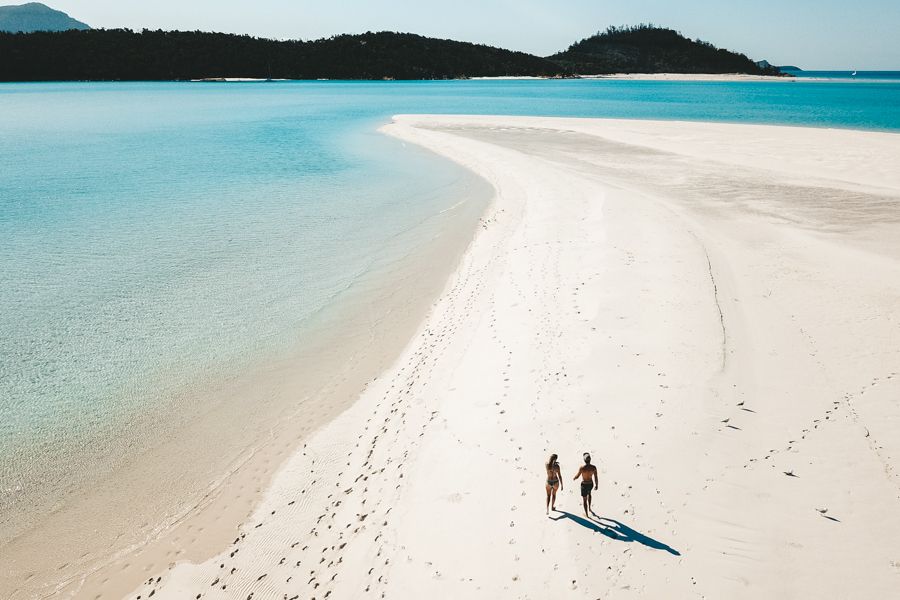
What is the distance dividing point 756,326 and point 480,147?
32075mm

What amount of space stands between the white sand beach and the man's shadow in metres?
0.03

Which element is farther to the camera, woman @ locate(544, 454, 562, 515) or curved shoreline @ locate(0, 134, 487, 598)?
curved shoreline @ locate(0, 134, 487, 598)

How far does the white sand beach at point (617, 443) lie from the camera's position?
6.53 metres

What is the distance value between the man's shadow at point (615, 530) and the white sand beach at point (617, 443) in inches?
1.1

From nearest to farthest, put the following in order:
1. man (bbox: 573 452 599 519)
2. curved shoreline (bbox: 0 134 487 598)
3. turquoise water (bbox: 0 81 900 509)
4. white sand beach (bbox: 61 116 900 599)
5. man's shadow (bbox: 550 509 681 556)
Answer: white sand beach (bbox: 61 116 900 599), man's shadow (bbox: 550 509 681 556), man (bbox: 573 452 599 519), curved shoreline (bbox: 0 134 487 598), turquoise water (bbox: 0 81 900 509)

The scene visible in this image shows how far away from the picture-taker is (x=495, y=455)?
332 inches

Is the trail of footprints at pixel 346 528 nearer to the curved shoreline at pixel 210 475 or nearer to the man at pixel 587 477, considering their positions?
the curved shoreline at pixel 210 475

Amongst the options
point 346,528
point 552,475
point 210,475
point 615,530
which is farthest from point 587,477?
point 210,475

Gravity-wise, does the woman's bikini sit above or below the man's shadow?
above

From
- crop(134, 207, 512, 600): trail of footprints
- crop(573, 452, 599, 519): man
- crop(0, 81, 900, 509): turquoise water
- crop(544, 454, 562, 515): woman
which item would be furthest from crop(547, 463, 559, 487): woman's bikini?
crop(0, 81, 900, 509): turquoise water

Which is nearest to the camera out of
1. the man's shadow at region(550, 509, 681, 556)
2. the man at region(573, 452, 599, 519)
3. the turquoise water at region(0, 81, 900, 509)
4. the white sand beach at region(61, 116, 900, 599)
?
the white sand beach at region(61, 116, 900, 599)

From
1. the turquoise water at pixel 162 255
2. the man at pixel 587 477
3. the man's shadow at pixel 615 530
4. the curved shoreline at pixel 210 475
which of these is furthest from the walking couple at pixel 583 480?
the turquoise water at pixel 162 255

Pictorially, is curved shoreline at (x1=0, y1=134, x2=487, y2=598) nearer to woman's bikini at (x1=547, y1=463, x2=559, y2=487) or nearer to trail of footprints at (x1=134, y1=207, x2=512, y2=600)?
trail of footprints at (x1=134, y1=207, x2=512, y2=600)

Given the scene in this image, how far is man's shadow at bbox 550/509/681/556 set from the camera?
6.63m
